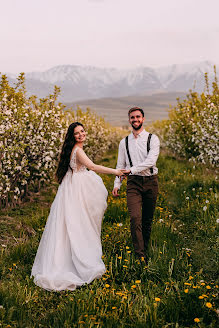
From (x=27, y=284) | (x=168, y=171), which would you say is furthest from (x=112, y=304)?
(x=168, y=171)

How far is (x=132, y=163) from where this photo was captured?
16.0ft

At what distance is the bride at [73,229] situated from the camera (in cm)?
422

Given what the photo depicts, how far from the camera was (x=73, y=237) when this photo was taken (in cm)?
460

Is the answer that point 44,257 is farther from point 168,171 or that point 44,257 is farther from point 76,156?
point 168,171

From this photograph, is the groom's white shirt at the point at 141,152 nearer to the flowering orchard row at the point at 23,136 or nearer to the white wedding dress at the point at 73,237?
the white wedding dress at the point at 73,237

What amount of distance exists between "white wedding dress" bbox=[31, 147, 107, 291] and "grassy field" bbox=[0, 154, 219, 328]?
0.16 m

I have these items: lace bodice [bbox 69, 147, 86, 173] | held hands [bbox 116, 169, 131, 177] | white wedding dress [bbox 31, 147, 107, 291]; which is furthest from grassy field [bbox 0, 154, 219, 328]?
lace bodice [bbox 69, 147, 86, 173]

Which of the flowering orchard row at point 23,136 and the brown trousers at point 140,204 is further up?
the flowering orchard row at point 23,136

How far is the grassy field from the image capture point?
3.16 meters

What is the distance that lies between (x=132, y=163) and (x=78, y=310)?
238 cm

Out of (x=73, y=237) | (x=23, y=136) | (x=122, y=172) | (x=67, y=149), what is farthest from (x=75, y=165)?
(x=23, y=136)

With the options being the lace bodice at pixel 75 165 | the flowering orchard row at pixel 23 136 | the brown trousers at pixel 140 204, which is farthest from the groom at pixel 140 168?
the flowering orchard row at pixel 23 136

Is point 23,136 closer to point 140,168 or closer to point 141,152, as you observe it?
point 141,152

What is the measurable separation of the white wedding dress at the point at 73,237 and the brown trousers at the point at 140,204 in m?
0.58
